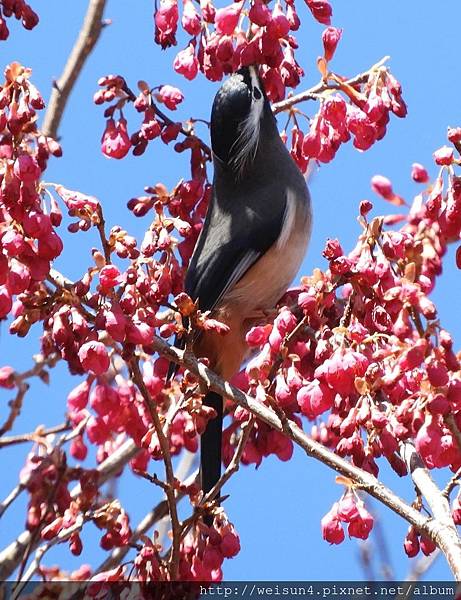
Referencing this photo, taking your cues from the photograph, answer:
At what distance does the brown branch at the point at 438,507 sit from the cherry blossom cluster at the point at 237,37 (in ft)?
3.64

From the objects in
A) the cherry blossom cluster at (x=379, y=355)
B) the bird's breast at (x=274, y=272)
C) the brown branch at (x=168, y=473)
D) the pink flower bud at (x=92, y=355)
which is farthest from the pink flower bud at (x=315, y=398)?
the bird's breast at (x=274, y=272)

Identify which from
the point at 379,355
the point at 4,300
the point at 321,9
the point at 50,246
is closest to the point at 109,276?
the point at 50,246

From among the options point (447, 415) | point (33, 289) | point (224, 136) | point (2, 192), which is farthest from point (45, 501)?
point (224, 136)

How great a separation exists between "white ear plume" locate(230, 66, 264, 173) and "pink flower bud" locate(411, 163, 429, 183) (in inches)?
44.2

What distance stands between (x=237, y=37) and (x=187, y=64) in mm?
214

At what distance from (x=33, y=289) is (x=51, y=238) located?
178mm

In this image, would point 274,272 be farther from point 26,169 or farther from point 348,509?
point 26,169

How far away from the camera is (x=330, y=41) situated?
2662 millimetres

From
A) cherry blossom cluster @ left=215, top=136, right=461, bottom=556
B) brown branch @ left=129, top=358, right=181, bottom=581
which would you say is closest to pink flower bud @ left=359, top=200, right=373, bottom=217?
cherry blossom cluster @ left=215, top=136, right=461, bottom=556

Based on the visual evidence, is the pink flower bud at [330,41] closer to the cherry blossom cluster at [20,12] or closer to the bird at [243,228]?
the bird at [243,228]

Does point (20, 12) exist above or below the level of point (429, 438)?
above

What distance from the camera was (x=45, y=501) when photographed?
2.03m

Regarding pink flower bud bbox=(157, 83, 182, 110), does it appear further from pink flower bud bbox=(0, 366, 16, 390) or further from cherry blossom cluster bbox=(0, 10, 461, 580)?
pink flower bud bbox=(0, 366, 16, 390)

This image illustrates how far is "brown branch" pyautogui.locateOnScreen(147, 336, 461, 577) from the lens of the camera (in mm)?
1729
